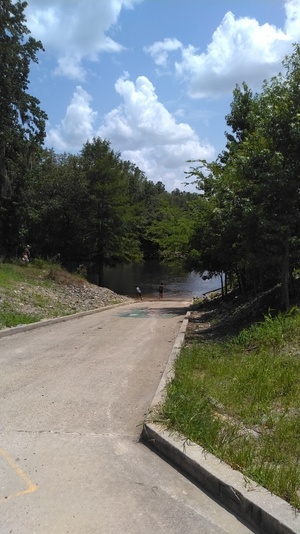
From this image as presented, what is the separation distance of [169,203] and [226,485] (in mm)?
34655

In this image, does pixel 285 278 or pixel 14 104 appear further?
pixel 14 104

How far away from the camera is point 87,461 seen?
4379 mm

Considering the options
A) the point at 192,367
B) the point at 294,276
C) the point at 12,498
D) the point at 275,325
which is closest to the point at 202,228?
the point at 294,276

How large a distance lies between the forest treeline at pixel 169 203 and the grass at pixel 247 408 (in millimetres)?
4018

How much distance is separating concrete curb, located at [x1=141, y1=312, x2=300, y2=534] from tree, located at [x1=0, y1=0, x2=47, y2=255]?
2648 centimetres

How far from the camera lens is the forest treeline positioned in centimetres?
1150

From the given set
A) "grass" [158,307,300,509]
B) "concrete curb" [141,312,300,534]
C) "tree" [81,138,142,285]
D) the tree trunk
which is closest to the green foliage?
the tree trunk

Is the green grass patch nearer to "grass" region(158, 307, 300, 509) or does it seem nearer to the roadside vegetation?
the roadside vegetation

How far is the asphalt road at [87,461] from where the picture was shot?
3.42m

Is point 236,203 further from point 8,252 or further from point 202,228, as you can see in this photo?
point 8,252

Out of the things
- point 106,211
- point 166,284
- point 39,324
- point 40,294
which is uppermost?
point 106,211

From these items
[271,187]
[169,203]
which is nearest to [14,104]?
[169,203]

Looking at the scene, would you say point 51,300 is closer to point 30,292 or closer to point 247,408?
point 30,292

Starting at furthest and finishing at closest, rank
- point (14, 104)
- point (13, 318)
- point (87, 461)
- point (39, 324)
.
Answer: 1. point (14, 104)
2. point (39, 324)
3. point (13, 318)
4. point (87, 461)
